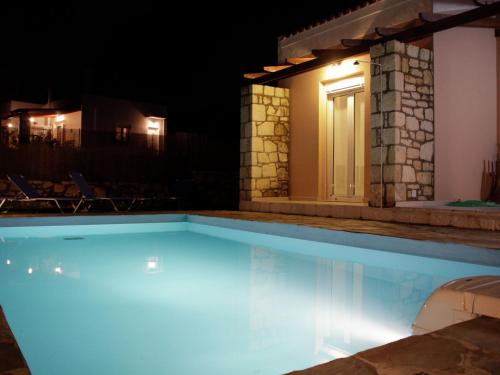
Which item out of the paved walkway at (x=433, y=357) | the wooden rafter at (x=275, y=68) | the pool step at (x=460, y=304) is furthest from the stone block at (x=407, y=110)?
the paved walkway at (x=433, y=357)

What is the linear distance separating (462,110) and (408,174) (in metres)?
1.66

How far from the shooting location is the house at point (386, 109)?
759cm

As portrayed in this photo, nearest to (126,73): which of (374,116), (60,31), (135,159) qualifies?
(60,31)

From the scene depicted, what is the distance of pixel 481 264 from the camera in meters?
4.49

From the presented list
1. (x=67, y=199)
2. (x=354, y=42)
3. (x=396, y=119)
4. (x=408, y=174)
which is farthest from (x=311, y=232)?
(x=67, y=199)

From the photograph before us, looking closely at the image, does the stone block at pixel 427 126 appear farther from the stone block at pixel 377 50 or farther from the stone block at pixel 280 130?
the stone block at pixel 280 130

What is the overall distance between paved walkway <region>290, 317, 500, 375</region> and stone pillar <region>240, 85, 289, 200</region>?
8.61 metres

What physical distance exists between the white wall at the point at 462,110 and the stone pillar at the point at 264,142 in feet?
12.0

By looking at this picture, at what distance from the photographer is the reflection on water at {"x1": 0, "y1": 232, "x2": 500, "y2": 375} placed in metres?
Answer: 2.57

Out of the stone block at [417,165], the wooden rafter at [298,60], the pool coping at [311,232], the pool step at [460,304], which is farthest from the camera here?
the wooden rafter at [298,60]

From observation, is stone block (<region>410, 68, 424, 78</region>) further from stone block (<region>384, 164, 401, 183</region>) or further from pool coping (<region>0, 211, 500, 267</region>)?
pool coping (<region>0, 211, 500, 267</region>)

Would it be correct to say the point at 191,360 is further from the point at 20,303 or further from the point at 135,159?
the point at 135,159

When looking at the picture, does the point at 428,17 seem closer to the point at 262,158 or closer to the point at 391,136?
the point at 391,136

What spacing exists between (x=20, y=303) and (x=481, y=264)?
400 centimetres
